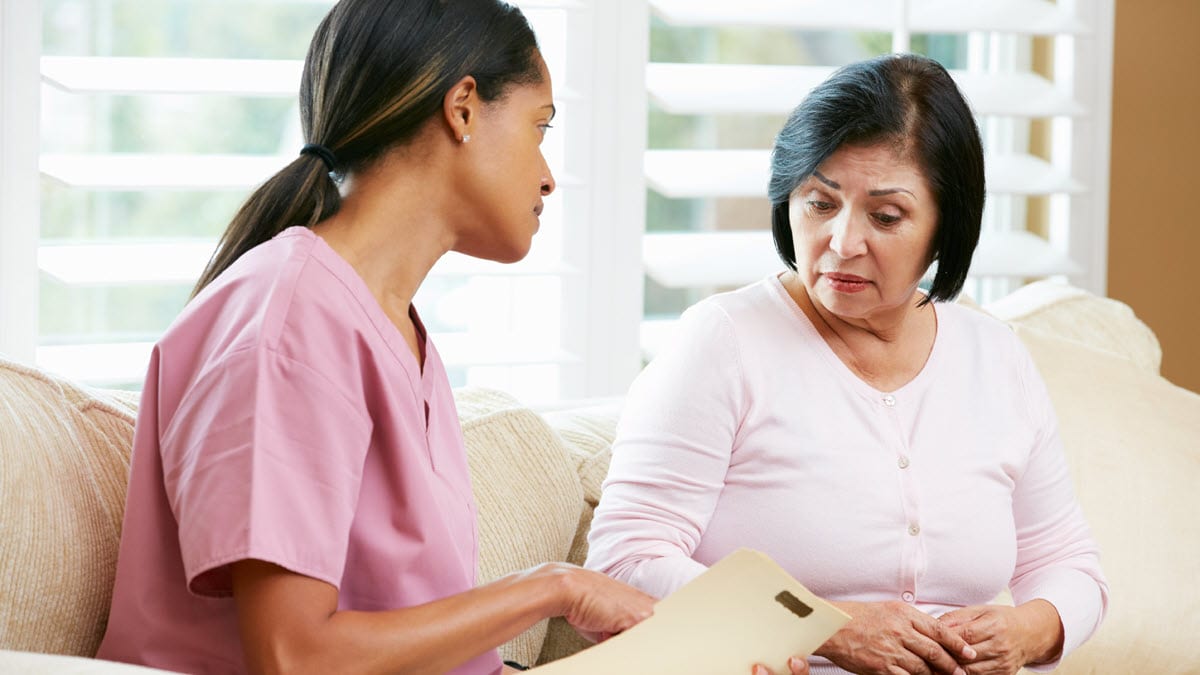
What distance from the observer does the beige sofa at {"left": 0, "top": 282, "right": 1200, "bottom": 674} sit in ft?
3.91

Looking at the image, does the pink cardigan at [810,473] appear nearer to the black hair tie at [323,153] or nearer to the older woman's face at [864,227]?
the older woman's face at [864,227]

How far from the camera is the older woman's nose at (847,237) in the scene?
5.10ft

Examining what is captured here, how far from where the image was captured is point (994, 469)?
5.43ft

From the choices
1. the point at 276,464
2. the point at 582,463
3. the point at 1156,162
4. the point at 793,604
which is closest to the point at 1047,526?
the point at 582,463

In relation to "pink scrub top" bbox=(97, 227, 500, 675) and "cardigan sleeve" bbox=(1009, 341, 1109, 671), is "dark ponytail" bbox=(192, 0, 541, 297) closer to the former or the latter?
"pink scrub top" bbox=(97, 227, 500, 675)

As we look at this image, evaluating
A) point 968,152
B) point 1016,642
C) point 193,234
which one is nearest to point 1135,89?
point 968,152

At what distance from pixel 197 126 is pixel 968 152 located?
4.06 feet

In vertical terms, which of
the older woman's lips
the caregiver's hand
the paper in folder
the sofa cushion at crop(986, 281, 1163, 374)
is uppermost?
the older woman's lips

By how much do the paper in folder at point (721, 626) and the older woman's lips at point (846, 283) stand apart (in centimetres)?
50

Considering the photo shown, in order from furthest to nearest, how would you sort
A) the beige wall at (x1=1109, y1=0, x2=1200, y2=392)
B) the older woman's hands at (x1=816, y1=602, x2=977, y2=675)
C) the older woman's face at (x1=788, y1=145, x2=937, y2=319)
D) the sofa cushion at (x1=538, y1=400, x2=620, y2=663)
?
the beige wall at (x1=1109, y1=0, x2=1200, y2=392)
the sofa cushion at (x1=538, y1=400, x2=620, y2=663)
the older woman's face at (x1=788, y1=145, x2=937, y2=319)
the older woman's hands at (x1=816, y1=602, x2=977, y2=675)

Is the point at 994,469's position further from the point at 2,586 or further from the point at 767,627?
the point at 2,586

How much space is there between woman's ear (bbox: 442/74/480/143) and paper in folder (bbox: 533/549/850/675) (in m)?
0.43

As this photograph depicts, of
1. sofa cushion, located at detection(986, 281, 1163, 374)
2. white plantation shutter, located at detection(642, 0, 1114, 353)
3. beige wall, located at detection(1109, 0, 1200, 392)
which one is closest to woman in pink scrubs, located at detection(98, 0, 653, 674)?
white plantation shutter, located at detection(642, 0, 1114, 353)

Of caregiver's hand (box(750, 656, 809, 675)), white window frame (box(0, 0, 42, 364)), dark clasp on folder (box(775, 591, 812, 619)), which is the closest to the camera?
dark clasp on folder (box(775, 591, 812, 619))
